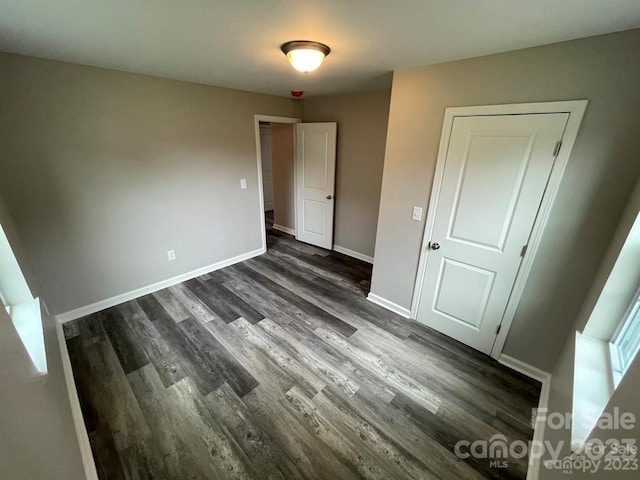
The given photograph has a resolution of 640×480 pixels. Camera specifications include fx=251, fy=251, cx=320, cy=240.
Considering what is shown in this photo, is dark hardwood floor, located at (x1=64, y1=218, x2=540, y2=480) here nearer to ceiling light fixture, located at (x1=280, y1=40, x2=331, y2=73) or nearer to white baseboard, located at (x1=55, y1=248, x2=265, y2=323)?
white baseboard, located at (x1=55, y1=248, x2=265, y2=323)

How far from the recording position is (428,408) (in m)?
1.74

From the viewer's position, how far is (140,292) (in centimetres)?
286

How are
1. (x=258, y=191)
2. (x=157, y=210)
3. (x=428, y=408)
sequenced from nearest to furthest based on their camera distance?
(x=428, y=408) → (x=157, y=210) → (x=258, y=191)

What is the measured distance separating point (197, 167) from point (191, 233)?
82 cm

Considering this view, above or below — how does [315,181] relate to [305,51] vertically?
below

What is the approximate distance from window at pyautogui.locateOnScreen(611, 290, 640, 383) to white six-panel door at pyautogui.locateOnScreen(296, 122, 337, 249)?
3.11 metres

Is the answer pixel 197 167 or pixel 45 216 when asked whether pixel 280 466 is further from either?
pixel 197 167

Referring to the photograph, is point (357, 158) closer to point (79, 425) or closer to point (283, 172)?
point (283, 172)

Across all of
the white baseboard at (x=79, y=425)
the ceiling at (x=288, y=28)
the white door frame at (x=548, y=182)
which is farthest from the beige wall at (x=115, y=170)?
the white door frame at (x=548, y=182)

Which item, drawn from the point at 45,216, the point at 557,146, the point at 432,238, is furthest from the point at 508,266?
the point at 45,216

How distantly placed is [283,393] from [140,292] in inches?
83.9

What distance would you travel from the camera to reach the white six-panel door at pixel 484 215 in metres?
1.70

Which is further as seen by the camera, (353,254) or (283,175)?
(283,175)

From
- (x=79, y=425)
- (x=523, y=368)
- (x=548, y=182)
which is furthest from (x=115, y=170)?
(x=523, y=368)
